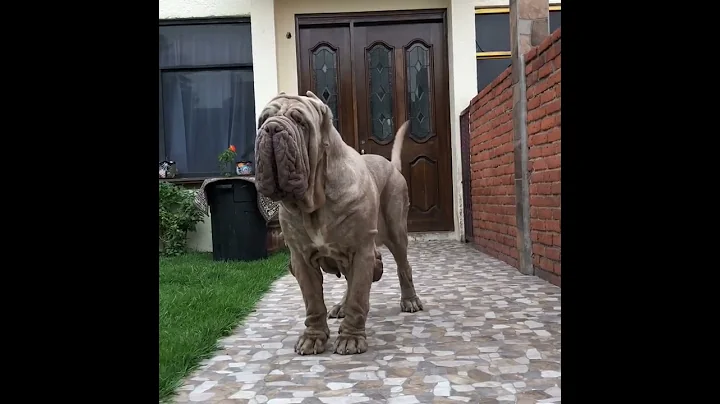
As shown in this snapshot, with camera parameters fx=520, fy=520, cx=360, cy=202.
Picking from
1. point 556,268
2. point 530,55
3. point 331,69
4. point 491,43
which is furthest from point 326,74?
point 556,268

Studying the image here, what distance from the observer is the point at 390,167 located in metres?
3.33

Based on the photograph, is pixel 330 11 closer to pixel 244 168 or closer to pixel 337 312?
pixel 244 168

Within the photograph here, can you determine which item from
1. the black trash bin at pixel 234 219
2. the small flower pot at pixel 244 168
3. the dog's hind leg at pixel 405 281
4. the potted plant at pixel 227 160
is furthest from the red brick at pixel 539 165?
the potted plant at pixel 227 160

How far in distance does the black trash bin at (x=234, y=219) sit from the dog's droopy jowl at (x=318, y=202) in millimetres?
3334

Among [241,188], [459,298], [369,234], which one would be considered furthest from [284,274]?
[369,234]

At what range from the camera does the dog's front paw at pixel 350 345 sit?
2561mm

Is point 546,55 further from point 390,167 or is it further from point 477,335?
point 477,335

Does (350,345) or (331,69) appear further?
(331,69)

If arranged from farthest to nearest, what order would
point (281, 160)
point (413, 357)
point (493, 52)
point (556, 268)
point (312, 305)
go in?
point (493, 52) < point (556, 268) < point (312, 305) < point (413, 357) < point (281, 160)

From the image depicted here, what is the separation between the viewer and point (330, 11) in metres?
7.43

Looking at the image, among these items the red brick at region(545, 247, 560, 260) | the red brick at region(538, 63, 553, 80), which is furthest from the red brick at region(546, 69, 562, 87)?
Answer: the red brick at region(545, 247, 560, 260)

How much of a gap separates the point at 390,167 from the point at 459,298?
3.80 ft

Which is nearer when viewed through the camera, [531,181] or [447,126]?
[531,181]

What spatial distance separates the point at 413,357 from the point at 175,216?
4968mm
